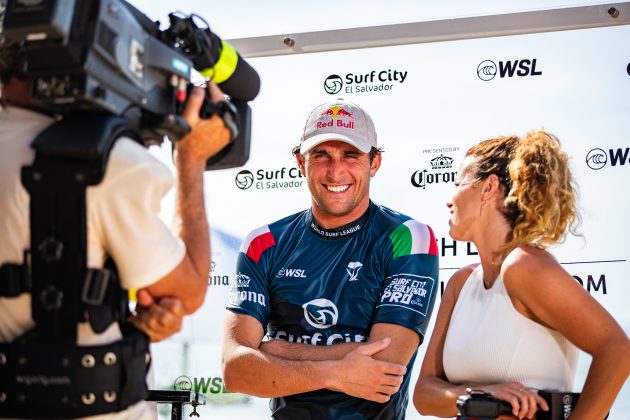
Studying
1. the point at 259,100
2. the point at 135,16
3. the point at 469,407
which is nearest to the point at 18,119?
the point at 135,16

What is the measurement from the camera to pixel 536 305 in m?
2.46

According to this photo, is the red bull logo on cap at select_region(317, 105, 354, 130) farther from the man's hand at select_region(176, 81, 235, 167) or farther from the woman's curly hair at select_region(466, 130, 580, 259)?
the man's hand at select_region(176, 81, 235, 167)

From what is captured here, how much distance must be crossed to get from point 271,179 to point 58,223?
1956 millimetres

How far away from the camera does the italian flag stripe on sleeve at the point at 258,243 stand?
124 inches

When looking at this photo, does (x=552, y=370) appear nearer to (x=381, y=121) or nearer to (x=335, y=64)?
(x=381, y=121)

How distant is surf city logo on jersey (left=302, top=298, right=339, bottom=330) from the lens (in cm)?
291

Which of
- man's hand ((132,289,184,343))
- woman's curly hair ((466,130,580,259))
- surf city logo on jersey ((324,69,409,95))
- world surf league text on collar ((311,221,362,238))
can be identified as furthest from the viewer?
surf city logo on jersey ((324,69,409,95))

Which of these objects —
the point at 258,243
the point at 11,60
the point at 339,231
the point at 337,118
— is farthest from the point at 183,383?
the point at 11,60

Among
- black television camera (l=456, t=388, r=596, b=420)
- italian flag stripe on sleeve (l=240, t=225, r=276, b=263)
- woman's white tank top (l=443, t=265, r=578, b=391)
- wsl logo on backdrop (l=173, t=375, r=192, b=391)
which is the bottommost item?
wsl logo on backdrop (l=173, t=375, r=192, b=391)

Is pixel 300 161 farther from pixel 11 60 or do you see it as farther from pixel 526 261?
pixel 11 60

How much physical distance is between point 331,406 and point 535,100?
1426 millimetres

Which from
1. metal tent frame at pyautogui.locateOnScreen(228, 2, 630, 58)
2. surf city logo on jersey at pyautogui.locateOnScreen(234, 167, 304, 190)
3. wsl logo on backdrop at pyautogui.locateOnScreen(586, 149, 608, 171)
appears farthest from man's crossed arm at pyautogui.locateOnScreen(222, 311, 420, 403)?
metal tent frame at pyautogui.locateOnScreen(228, 2, 630, 58)

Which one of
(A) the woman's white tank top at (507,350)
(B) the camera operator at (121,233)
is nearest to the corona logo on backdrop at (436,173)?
(A) the woman's white tank top at (507,350)

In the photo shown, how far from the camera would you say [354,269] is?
2986 mm
